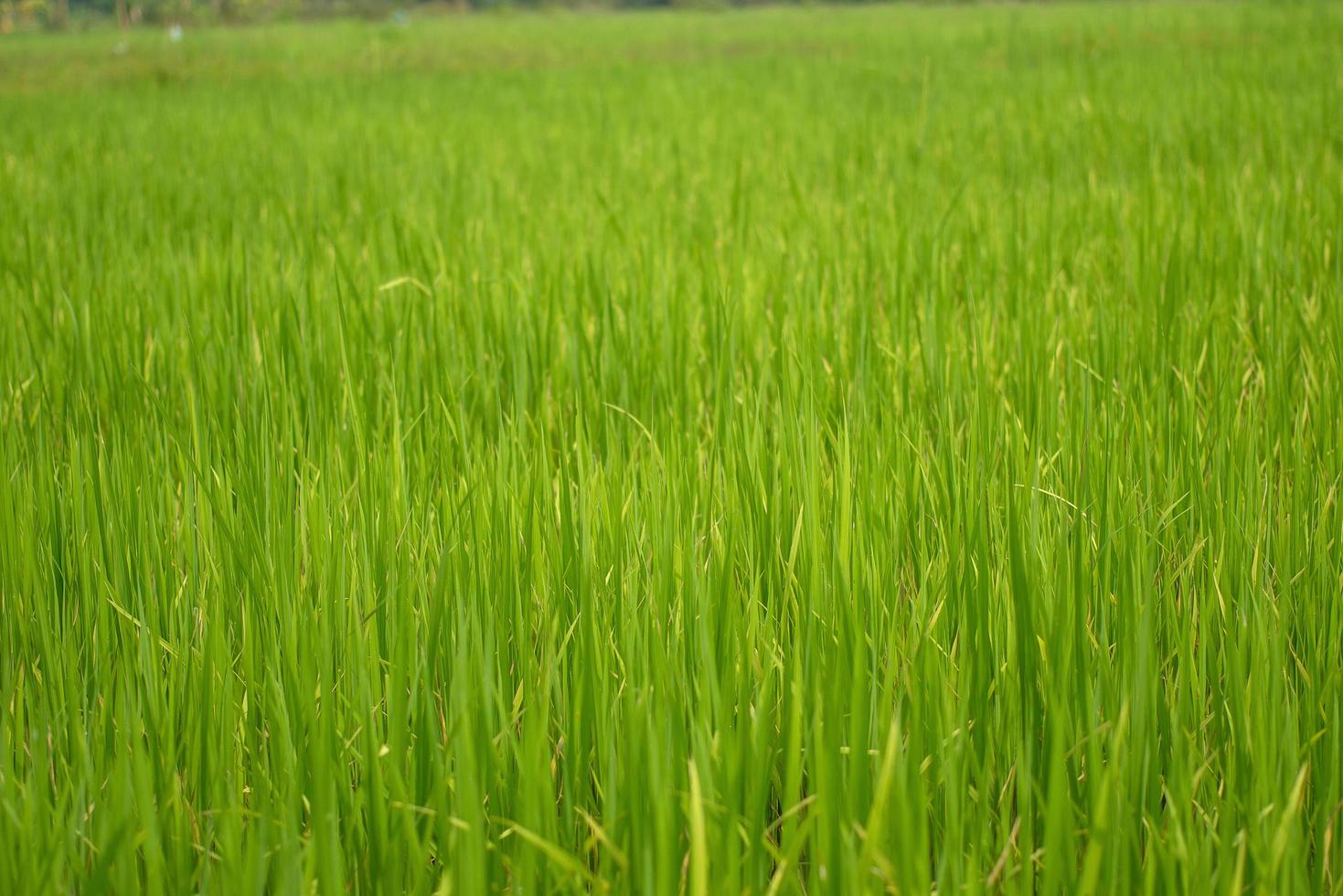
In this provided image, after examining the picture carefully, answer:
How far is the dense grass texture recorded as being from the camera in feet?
2.19

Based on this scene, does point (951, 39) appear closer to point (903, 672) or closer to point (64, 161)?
point (64, 161)

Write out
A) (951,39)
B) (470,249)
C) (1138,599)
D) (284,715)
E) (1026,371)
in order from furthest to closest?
1. (951,39)
2. (470,249)
3. (1026,371)
4. (1138,599)
5. (284,715)

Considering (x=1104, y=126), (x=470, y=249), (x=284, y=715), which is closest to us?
(x=284, y=715)

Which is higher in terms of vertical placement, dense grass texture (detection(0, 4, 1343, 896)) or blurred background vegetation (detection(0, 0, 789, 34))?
blurred background vegetation (detection(0, 0, 789, 34))

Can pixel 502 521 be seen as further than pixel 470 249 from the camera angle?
No

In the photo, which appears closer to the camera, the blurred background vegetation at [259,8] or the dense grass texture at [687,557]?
the dense grass texture at [687,557]

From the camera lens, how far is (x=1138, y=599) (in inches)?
34.4

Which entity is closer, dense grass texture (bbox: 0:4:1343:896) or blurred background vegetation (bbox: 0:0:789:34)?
dense grass texture (bbox: 0:4:1343:896)

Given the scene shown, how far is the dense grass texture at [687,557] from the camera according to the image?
666 mm

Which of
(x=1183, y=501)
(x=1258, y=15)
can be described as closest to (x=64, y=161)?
(x=1183, y=501)

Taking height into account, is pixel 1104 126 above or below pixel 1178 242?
above

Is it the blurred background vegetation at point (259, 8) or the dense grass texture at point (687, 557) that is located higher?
the blurred background vegetation at point (259, 8)

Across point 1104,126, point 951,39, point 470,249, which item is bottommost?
point 470,249

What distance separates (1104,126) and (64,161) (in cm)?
405
